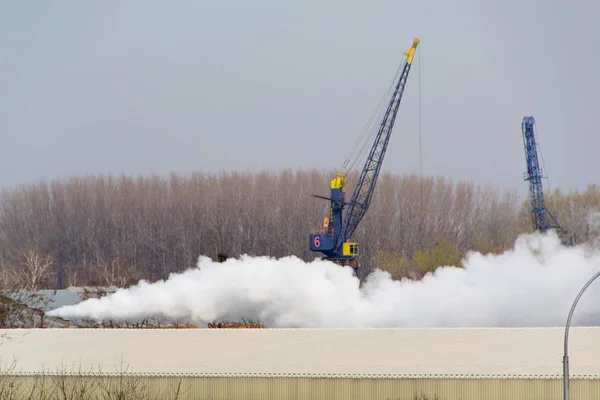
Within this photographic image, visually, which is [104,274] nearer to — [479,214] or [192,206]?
[192,206]

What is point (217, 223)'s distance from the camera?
136 m

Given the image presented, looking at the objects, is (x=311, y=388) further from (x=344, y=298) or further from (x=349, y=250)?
(x=349, y=250)

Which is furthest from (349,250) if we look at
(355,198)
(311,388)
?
(311,388)

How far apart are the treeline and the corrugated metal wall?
72.5 meters

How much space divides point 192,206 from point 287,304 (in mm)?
73517

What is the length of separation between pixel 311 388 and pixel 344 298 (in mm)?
22803

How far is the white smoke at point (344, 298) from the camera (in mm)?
68625

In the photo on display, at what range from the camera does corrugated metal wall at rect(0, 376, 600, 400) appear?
4609 cm

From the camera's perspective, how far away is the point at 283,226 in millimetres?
134125

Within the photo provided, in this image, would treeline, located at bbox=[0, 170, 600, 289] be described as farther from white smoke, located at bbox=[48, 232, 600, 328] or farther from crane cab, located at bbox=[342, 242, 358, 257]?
white smoke, located at bbox=[48, 232, 600, 328]

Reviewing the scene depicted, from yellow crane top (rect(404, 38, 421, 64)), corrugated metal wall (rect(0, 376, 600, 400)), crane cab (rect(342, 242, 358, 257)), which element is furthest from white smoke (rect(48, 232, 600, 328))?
yellow crane top (rect(404, 38, 421, 64))

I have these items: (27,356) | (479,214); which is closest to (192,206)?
(479,214)

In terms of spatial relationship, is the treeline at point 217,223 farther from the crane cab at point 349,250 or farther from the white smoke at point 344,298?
the white smoke at point 344,298

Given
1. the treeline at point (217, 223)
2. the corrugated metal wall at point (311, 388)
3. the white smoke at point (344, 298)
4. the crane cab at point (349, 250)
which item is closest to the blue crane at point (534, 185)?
→ the treeline at point (217, 223)
